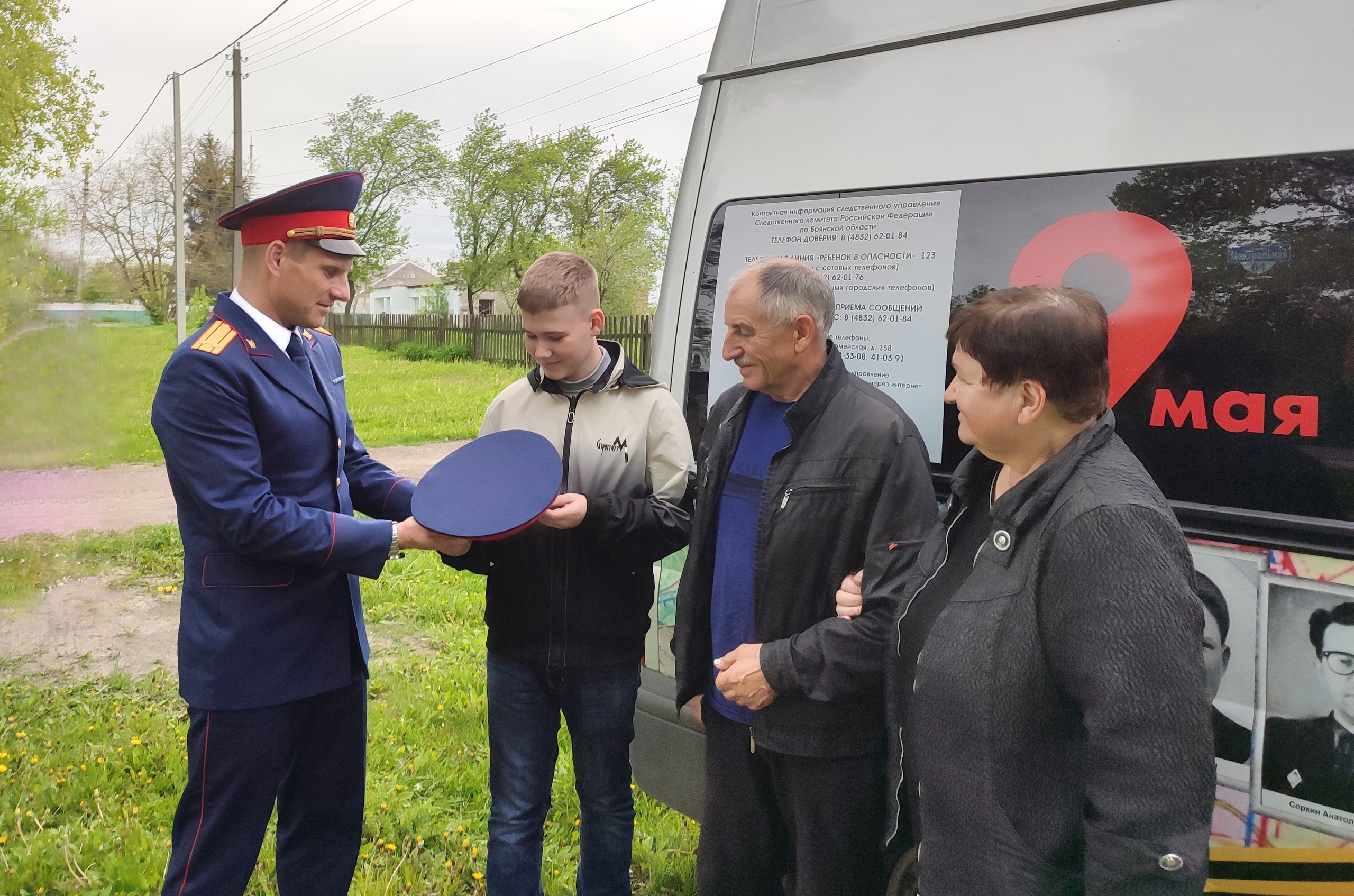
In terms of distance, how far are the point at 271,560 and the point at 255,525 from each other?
151 mm

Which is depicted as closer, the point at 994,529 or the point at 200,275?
the point at 994,529

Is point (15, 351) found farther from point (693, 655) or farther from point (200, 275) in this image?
point (200, 275)

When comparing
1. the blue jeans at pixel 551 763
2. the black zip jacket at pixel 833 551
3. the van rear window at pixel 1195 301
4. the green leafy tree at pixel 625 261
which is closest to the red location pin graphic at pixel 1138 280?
the van rear window at pixel 1195 301

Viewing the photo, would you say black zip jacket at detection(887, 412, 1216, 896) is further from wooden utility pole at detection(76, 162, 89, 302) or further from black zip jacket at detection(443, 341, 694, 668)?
wooden utility pole at detection(76, 162, 89, 302)

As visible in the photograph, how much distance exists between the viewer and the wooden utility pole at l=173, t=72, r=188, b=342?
65.5 feet

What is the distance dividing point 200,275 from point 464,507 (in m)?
31.1

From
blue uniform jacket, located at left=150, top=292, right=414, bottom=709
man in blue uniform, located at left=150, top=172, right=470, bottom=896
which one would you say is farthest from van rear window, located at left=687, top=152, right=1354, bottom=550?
blue uniform jacket, located at left=150, top=292, right=414, bottom=709

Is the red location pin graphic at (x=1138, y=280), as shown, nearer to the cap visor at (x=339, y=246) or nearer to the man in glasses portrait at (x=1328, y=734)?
the man in glasses portrait at (x=1328, y=734)

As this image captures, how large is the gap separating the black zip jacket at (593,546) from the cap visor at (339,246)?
0.52 m

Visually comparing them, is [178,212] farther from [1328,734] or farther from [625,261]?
[1328,734]

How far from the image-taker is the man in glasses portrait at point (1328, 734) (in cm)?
149

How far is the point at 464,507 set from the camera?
6.83 ft

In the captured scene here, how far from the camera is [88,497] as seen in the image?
890 cm

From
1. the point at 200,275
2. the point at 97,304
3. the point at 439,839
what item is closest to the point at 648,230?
the point at 200,275
